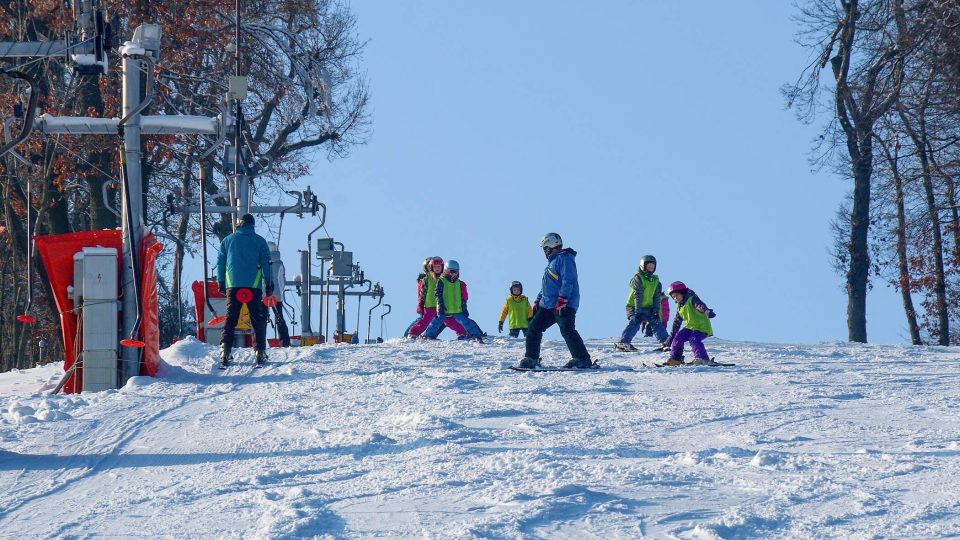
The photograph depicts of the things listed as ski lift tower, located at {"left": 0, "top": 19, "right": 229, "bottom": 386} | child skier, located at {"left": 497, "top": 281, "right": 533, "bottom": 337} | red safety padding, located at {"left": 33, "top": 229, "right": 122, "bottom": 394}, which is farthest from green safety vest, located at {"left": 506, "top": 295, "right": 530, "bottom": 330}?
red safety padding, located at {"left": 33, "top": 229, "right": 122, "bottom": 394}

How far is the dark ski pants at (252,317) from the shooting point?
15.2 meters

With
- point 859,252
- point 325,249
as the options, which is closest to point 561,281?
point 325,249

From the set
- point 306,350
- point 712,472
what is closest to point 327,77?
point 306,350

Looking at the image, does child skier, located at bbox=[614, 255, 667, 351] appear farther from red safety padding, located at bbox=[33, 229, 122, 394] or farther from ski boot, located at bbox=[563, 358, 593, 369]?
red safety padding, located at bbox=[33, 229, 122, 394]

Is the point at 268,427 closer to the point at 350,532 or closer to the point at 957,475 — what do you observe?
the point at 350,532

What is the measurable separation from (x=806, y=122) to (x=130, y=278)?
57.8 ft

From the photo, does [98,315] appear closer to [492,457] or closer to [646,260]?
[492,457]

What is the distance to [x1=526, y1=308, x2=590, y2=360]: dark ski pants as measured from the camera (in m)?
14.3

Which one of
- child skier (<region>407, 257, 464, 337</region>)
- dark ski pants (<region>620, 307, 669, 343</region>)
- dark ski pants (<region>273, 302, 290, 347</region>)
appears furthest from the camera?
dark ski pants (<region>273, 302, 290, 347</region>)

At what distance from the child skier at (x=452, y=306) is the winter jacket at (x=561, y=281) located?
22.4 feet

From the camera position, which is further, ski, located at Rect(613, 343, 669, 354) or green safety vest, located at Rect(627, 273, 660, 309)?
green safety vest, located at Rect(627, 273, 660, 309)

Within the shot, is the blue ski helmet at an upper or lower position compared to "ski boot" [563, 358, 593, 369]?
upper

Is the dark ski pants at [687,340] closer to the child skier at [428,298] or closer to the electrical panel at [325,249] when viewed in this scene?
the child skier at [428,298]

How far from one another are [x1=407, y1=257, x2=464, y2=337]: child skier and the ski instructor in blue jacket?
677cm
